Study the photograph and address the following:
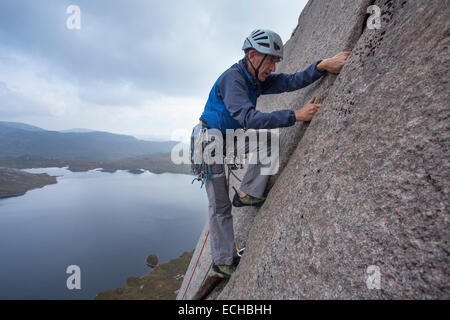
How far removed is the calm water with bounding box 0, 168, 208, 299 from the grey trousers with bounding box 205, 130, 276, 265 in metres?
73.7

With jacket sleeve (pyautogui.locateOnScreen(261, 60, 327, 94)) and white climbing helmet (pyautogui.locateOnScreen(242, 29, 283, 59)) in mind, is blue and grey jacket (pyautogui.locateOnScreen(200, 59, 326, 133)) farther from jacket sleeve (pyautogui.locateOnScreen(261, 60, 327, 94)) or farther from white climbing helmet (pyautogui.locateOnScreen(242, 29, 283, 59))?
white climbing helmet (pyautogui.locateOnScreen(242, 29, 283, 59))

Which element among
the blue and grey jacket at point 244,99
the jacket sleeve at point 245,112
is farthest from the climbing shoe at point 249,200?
the jacket sleeve at point 245,112

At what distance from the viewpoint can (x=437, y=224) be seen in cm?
177

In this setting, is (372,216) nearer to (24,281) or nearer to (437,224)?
(437,224)

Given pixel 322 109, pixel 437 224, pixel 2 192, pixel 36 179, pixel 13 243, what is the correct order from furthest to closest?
pixel 36 179, pixel 2 192, pixel 13 243, pixel 322 109, pixel 437 224

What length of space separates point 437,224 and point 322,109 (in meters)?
2.06

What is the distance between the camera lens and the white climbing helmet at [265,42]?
12.3 ft

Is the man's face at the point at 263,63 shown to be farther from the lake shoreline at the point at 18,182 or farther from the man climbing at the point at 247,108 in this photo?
the lake shoreline at the point at 18,182

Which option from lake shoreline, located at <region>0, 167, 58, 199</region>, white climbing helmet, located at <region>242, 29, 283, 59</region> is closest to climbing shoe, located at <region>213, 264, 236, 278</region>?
white climbing helmet, located at <region>242, 29, 283, 59</region>

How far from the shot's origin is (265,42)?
3.77m

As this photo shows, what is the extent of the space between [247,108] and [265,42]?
1.33 metres

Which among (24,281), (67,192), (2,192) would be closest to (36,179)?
(2,192)

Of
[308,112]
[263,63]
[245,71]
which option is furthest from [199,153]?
[308,112]

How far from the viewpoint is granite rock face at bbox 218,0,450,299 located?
1.86 m
